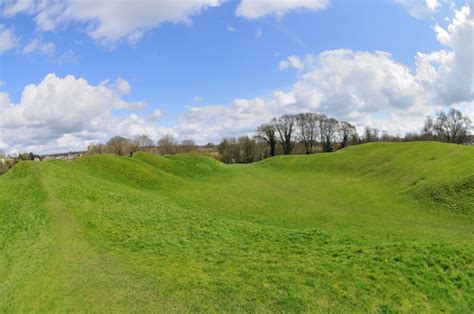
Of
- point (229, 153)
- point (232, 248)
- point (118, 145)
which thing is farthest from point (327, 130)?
point (232, 248)

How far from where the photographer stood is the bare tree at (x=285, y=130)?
108 metres

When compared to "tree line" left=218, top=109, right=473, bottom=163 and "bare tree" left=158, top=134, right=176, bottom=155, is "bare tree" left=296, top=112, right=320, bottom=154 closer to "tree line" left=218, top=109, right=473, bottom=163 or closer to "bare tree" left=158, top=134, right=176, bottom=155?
"tree line" left=218, top=109, right=473, bottom=163

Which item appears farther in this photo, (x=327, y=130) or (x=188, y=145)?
(x=188, y=145)

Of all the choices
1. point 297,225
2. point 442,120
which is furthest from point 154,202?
point 442,120

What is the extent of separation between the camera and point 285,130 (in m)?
108

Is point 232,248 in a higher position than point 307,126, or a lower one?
lower

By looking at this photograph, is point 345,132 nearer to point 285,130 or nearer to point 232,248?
point 285,130

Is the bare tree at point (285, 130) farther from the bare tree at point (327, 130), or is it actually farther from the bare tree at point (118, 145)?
the bare tree at point (118, 145)

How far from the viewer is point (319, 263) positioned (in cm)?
1116

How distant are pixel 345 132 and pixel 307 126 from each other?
1240 cm

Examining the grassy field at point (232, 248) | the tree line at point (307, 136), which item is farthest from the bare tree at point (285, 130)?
the grassy field at point (232, 248)

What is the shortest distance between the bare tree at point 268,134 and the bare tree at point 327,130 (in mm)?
15288

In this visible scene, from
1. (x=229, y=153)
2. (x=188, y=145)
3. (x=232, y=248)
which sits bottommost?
(x=232, y=248)

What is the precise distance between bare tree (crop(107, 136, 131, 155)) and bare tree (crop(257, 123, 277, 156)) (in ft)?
142
